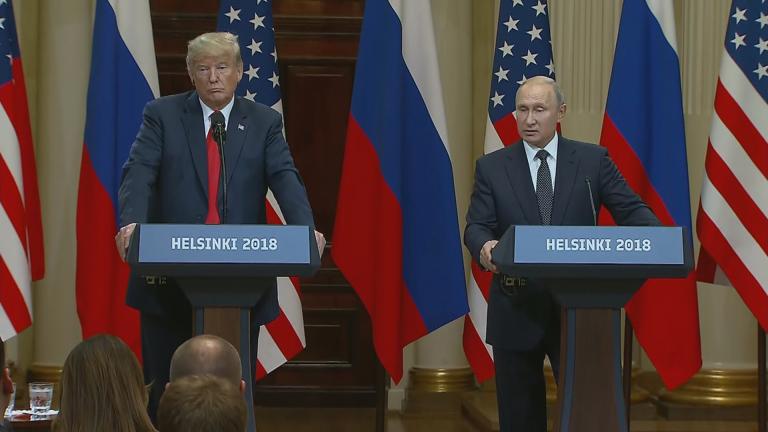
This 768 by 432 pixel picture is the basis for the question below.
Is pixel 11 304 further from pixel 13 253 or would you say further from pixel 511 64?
pixel 511 64

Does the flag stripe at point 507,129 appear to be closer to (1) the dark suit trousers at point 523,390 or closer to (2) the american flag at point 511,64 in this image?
(2) the american flag at point 511,64

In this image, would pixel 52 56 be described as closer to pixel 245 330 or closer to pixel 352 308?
pixel 352 308

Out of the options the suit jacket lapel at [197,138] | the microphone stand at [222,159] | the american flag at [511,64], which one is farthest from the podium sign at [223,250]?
the american flag at [511,64]

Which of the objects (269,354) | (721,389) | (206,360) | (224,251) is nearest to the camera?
(206,360)

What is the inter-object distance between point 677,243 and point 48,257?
182 inches

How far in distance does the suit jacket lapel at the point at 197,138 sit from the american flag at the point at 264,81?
173 cm

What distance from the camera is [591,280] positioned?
3852mm

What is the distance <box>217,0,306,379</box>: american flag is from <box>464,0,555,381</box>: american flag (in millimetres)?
913

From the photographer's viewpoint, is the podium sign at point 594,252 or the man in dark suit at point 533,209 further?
the man in dark suit at point 533,209

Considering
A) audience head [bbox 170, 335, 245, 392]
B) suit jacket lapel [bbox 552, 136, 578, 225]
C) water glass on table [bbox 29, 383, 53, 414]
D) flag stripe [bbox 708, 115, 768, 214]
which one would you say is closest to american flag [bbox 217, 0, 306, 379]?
water glass on table [bbox 29, 383, 53, 414]

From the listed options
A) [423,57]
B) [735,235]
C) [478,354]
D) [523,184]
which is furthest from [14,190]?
[735,235]

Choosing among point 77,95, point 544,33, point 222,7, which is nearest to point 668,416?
point 544,33

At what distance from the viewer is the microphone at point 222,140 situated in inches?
159

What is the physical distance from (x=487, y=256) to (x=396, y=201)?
1.83 meters
